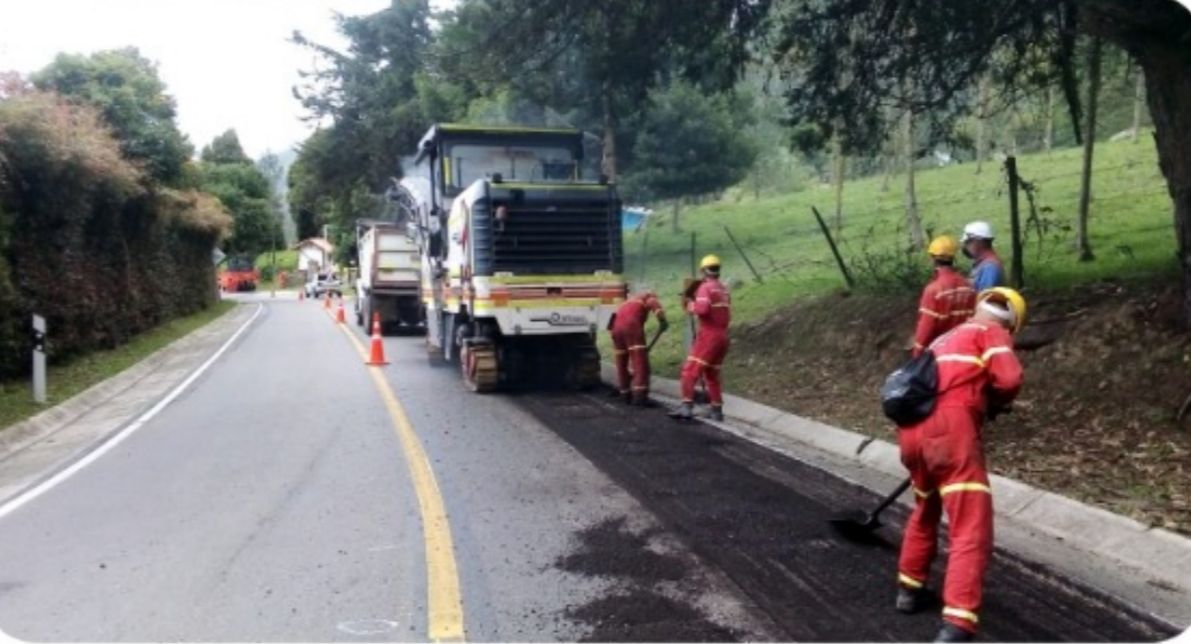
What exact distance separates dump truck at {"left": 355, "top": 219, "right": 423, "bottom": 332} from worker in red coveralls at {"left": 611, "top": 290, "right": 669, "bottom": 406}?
524 inches

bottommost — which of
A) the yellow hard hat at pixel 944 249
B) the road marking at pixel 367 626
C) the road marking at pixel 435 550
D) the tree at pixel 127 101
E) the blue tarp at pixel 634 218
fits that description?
the road marking at pixel 367 626

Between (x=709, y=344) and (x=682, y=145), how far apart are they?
20807 millimetres

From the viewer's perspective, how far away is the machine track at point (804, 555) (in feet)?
15.6

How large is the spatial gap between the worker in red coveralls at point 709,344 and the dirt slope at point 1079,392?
920mm

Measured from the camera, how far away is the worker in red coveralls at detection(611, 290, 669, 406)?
12234mm

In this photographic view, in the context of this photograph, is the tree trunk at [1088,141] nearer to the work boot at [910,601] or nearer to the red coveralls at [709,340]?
the red coveralls at [709,340]

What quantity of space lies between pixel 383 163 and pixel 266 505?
3412 cm

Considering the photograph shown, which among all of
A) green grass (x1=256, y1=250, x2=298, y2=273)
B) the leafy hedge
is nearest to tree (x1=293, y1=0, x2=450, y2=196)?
the leafy hedge

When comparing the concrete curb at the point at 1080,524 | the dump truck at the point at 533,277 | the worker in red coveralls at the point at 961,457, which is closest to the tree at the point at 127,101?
the dump truck at the point at 533,277

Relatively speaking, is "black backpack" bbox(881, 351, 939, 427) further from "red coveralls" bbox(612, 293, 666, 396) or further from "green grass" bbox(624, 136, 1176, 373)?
"red coveralls" bbox(612, 293, 666, 396)

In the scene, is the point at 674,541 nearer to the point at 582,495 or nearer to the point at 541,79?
the point at 582,495

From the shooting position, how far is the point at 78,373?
1667 centimetres

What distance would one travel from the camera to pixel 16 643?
191 inches

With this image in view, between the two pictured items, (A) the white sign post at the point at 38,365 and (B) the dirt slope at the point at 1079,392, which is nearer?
(B) the dirt slope at the point at 1079,392
